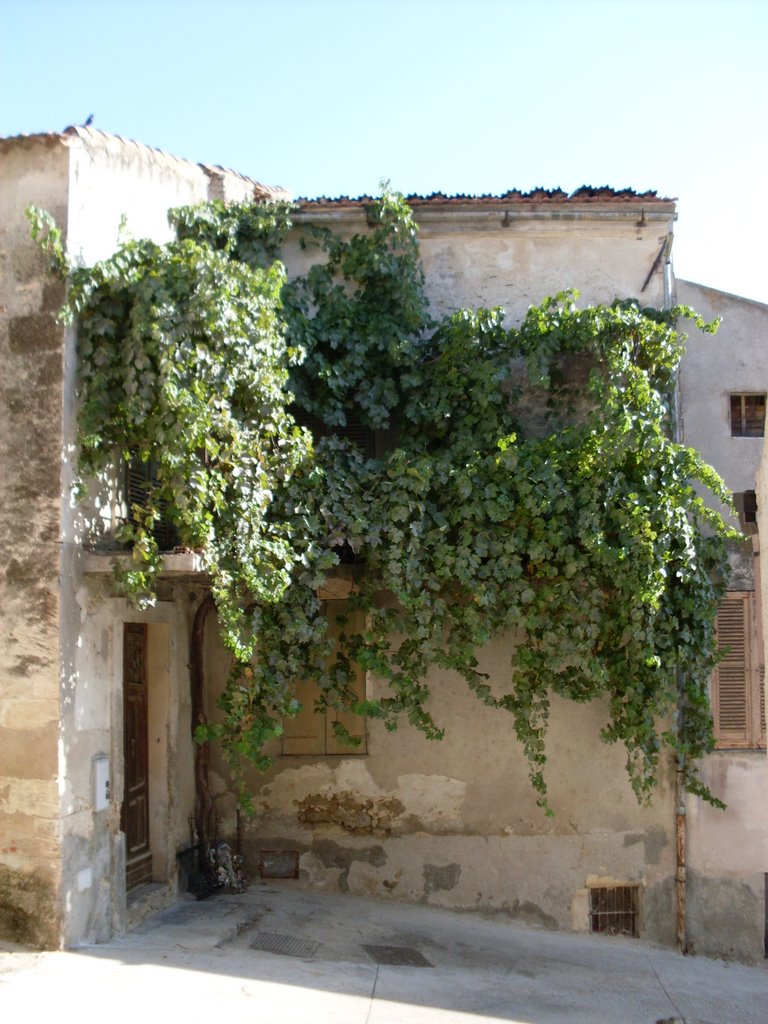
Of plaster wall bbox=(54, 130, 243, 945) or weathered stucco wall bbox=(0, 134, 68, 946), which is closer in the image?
weathered stucco wall bbox=(0, 134, 68, 946)

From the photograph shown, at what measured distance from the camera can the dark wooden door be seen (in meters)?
8.57

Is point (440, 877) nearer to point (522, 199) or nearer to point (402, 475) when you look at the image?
point (402, 475)

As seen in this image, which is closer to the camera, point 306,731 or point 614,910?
point 614,910

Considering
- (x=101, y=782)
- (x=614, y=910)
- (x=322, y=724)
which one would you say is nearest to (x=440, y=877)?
(x=614, y=910)

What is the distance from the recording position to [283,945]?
7988 millimetres

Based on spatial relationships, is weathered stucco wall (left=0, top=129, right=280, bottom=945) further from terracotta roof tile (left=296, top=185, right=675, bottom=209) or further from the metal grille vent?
the metal grille vent

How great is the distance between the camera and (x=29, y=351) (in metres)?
7.29

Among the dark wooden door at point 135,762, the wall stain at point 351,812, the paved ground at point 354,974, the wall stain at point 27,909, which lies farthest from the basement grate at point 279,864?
the wall stain at point 27,909

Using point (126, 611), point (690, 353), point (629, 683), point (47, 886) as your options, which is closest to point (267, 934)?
point (47, 886)

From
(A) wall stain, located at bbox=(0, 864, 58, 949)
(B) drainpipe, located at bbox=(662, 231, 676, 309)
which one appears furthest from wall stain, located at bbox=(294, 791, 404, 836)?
(B) drainpipe, located at bbox=(662, 231, 676, 309)

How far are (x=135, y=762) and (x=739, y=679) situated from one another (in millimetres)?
5733

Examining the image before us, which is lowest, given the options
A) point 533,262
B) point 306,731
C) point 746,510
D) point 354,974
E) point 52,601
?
point 354,974

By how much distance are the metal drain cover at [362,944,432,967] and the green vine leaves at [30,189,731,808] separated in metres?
1.70

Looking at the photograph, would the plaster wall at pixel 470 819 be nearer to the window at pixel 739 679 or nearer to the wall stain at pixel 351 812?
the wall stain at pixel 351 812
